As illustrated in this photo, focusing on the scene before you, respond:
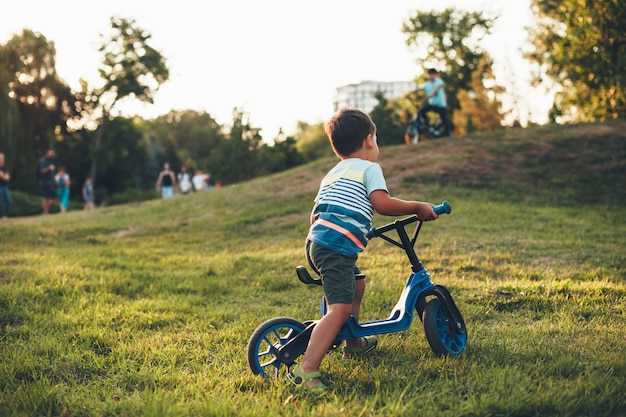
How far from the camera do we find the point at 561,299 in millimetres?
5168

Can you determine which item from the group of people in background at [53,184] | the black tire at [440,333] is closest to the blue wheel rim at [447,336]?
the black tire at [440,333]

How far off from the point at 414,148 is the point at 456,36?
1062 inches

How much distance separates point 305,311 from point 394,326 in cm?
196

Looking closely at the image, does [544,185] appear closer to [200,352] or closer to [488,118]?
[200,352]

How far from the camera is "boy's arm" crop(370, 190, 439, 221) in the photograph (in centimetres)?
345

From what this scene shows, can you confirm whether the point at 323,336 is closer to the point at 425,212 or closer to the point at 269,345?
the point at 269,345

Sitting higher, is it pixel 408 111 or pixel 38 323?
pixel 408 111

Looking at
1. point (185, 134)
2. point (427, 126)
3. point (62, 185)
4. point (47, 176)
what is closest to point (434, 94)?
point (427, 126)

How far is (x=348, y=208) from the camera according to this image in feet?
11.5

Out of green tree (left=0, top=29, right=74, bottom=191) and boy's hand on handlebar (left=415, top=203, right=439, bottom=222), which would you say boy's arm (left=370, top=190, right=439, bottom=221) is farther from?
green tree (left=0, top=29, right=74, bottom=191)

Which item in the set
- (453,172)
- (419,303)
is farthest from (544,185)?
(419,303)

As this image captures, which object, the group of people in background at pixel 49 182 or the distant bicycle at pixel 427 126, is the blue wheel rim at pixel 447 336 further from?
the group of people in background at pixel 49 182

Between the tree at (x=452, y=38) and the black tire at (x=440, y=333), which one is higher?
the tree at (x=452, y=38)

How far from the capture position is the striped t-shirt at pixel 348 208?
3.46m
